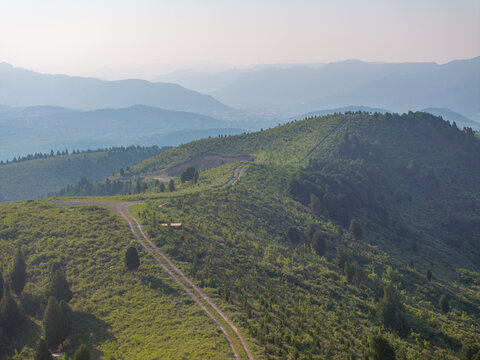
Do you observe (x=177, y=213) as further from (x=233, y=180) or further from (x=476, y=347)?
(x=476, y=347)

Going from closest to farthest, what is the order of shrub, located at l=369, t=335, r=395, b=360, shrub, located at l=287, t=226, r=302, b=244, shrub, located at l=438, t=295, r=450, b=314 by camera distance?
shrub, located at l=369, t=335, r=395, b=360
shrub, located at l=438, t=295, r=450, b=314
shrub, located at l=287, t=226, r=302, b=244

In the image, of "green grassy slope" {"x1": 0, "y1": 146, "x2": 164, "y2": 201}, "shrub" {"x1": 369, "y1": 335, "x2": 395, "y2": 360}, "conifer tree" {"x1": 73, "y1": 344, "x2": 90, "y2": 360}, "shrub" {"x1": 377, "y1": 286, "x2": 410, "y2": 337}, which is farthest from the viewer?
"green grassy slope" {"x1": 0, "y1": 146, "x2": 164, "y2": 201}

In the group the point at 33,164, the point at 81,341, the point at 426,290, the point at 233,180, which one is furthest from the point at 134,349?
the point at 33,164

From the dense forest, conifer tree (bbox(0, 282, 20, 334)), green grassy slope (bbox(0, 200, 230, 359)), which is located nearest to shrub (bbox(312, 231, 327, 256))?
the dense forest

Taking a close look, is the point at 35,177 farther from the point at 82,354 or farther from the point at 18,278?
the point at 82,354

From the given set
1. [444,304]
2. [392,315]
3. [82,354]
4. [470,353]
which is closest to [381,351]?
[470,353]

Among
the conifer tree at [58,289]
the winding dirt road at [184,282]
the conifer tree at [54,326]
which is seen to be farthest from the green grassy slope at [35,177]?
the conifer tree at [54,326]

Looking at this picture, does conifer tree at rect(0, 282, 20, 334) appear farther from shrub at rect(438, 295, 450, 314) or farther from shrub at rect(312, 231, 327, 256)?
shrub at rect(438, 295, 450, 314)
